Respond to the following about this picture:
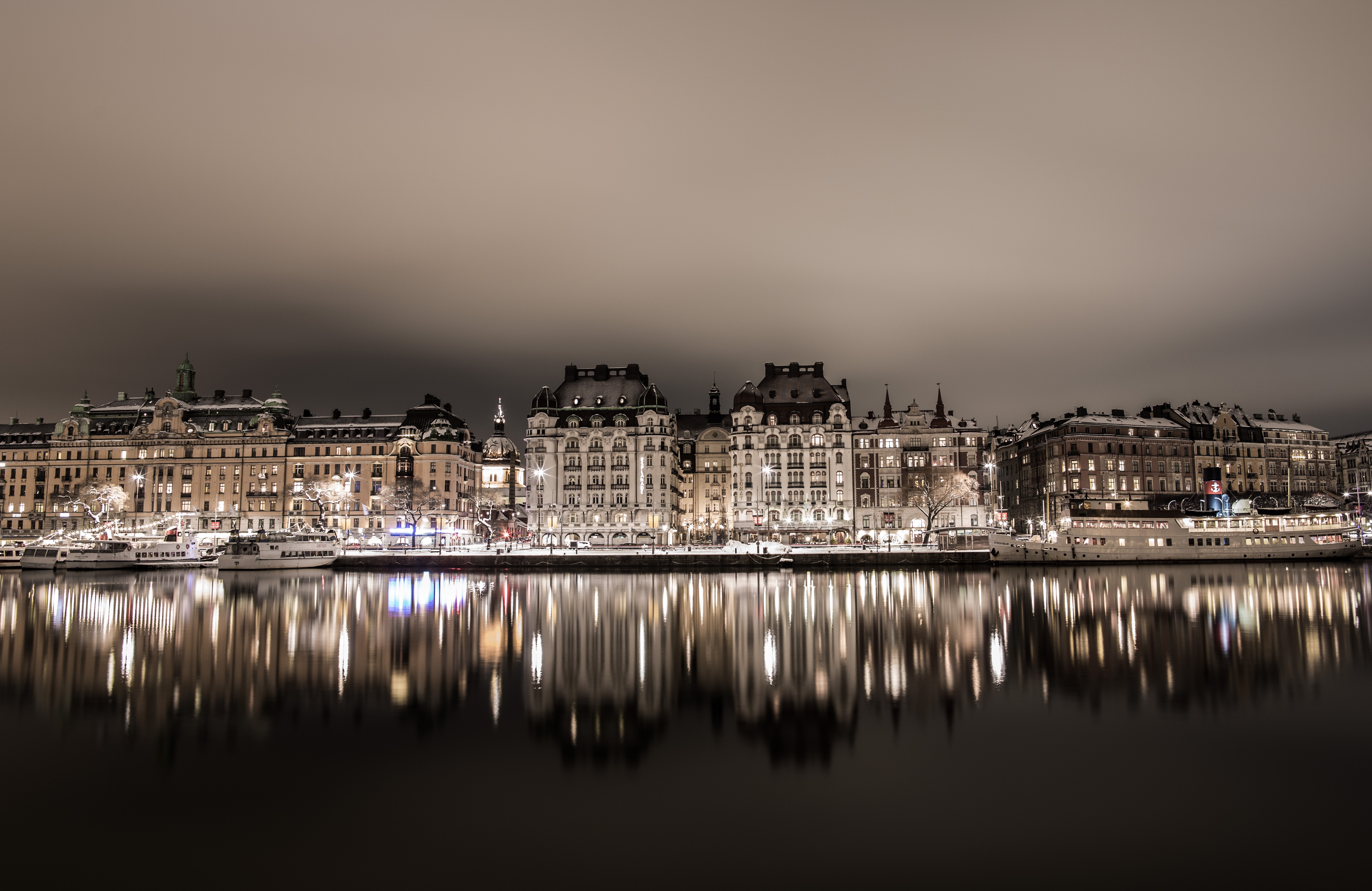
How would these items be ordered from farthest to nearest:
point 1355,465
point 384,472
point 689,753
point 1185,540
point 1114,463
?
point 1355,465, point 384,472, point 1114,463, point 1185,540, point 689,753

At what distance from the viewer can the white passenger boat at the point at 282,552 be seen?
84.6 m

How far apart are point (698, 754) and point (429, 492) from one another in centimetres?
→ 11839

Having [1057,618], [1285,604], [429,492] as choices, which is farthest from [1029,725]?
[429,492]

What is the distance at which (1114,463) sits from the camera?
4887 inches

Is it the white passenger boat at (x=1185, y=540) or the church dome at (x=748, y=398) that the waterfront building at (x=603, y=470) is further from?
the white passenger boat at (x=1185, y=540)

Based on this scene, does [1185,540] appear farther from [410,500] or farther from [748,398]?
[410,500]

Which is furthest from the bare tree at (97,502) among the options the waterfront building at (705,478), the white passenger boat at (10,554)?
the waterfront building at (705,478)

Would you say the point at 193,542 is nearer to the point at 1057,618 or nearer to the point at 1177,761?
the point at 1057,618

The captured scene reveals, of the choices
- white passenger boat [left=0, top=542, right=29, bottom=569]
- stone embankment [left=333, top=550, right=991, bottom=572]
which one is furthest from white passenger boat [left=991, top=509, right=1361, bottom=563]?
white passenger boat [left=0, top=542, right=29, bottom=569]

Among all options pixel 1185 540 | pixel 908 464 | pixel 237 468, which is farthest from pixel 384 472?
pixel 1185 540

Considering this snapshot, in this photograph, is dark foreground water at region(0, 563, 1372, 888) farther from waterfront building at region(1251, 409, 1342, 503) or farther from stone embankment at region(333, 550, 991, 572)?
waterfront building at region(1251, 409, 1342, 503)

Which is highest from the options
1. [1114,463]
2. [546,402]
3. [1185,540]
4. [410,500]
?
[546,402]

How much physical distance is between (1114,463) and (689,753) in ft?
408

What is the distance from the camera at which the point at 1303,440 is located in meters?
133
